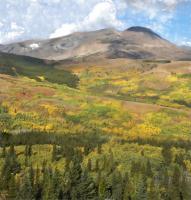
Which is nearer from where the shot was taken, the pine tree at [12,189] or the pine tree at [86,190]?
the pine tree at [12,189]

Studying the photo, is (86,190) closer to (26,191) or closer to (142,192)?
(142,192)

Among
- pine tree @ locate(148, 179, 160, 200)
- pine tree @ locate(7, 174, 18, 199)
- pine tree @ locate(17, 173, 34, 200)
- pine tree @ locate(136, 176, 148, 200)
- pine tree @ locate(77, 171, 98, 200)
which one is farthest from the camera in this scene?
pine tree @ locate(77, 171, 98, 200)

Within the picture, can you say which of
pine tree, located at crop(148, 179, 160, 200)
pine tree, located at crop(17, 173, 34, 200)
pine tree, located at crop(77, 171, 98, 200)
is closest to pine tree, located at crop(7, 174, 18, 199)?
pine tree, located at crop(17, 173, 34, 200)

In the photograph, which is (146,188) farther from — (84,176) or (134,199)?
(84,176)

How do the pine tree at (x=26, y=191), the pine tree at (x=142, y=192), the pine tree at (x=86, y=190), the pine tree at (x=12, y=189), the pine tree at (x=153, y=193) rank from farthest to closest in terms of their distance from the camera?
the pine tree at (x=86, y=190), the pine tree at (x=142, y=192), the pine tree at (x=153, y=193), the pine tree at (x=12, y=189), the pine tree at (x=26, y=191)

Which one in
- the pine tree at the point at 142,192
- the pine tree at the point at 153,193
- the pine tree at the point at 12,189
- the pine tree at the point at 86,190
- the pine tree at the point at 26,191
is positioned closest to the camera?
the pine tree at the point at 26,191

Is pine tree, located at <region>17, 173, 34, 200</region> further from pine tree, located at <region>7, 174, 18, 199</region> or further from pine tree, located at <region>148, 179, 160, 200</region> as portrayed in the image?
pine tree, located at <region>148, 179, 160, 200</region>

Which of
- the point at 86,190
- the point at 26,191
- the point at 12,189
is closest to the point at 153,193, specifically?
the point at 86,190

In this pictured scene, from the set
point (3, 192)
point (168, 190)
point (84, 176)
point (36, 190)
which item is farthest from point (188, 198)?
point (3, 192)

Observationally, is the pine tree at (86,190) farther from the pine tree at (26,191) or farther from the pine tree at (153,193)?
the pine tree at (153,193)

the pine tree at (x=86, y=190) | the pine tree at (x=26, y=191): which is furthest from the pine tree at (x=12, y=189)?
the pine tree at (x=86, y=190)

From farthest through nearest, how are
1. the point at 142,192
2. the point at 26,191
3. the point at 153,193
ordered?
the point at 142,192
the point at 153,193
the point at 26,191

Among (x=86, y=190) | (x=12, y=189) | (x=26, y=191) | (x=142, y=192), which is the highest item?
(x=12, y=189)

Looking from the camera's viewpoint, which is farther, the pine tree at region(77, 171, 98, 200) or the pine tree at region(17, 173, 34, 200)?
the pine tree at region(77, 171, 98, 200)
